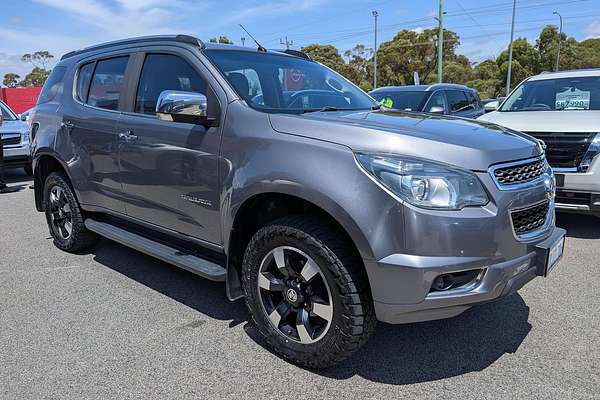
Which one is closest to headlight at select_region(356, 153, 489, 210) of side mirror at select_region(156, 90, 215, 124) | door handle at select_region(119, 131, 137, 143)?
side mirror at select_region(156, 90, 215, 124)

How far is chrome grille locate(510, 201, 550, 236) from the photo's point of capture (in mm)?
2475

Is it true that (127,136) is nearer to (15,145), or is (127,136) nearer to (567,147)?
(567,147)

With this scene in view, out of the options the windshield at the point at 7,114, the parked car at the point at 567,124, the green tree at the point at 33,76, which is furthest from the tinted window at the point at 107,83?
the green tree at the point at 33,76

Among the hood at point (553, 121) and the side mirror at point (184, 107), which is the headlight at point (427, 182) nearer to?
the side mirror at point (184, 107)

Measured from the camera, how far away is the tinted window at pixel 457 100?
30.4 feet

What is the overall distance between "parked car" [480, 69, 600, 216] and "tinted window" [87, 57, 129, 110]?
14.4 ft

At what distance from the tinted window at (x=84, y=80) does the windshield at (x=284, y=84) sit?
1647 mm

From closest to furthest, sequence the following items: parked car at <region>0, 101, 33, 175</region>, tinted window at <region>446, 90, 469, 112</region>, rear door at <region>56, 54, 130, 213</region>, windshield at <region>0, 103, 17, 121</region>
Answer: rear door at <region>56, 54, 130, 213</region>
tinted window at <region>446, 90, 469, 112</region>
parked car at <region>0, 101, 33, 175</region>
windshield at <region>0, 103, 17, 121</region>

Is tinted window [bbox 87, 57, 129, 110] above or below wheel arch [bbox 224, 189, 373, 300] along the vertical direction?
above

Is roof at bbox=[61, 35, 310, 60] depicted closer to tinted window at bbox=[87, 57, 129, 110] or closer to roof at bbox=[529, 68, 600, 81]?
tinted window at bbox=[87, 57, 129, 110]

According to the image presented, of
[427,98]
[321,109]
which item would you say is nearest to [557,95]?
[427,98]

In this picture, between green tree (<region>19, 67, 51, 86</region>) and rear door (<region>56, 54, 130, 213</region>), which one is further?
green tree (<region>19, 67, 51, 86</region>)

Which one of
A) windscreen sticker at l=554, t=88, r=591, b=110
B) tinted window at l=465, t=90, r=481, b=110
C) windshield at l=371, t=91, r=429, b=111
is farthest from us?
tinted window at l=465, t=90, r=481, b=110

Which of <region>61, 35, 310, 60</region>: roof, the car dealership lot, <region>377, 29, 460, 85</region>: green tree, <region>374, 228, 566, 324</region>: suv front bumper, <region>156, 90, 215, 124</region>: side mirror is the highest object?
<region>377, 29, 460, 85</region>: green tree
